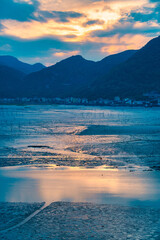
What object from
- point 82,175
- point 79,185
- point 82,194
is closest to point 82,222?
point 82,194

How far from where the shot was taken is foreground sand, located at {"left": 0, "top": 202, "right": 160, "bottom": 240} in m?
9.16

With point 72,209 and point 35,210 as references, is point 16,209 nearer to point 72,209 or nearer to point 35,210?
point 35,210

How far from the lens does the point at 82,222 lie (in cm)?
1022

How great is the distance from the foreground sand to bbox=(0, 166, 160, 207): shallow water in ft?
3.02

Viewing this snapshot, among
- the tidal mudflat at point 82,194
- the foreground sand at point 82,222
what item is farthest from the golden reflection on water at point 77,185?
the foreground sand at point 82,222

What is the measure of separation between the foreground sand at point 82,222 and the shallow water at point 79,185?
92 cm

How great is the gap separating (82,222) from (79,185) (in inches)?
196

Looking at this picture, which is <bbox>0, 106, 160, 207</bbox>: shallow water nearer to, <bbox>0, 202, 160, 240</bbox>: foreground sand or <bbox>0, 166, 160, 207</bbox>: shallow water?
<bbox>0, 166, 160, 207</bbox>: shallow water

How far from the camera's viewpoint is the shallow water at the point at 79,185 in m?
13.0

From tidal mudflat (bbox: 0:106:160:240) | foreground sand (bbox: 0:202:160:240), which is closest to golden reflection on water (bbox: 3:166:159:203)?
tidal mudflat (bbox: 0:106:160:240)

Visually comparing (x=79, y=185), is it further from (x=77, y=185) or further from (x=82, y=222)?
(x=82, y=222)

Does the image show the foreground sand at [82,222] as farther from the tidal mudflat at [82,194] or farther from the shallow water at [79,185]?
the shallow water at [79,185]

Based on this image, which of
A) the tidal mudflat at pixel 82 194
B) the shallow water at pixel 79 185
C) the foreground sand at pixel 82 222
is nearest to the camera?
the foreground sand at pixel 82 222

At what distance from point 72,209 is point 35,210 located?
5.09 feet
